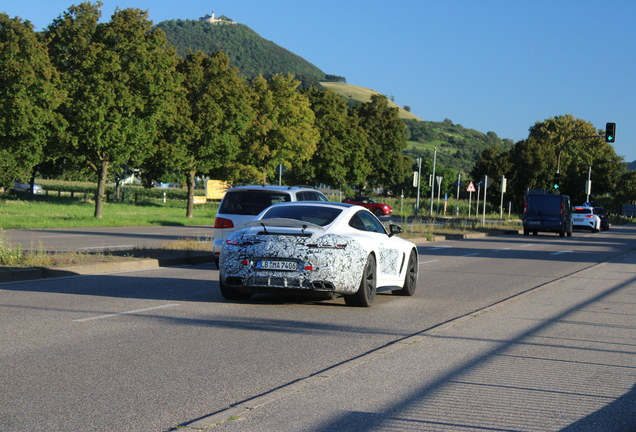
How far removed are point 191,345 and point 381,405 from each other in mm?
2644

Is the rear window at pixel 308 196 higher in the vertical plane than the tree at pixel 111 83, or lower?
lower

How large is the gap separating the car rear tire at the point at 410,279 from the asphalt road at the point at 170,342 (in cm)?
25

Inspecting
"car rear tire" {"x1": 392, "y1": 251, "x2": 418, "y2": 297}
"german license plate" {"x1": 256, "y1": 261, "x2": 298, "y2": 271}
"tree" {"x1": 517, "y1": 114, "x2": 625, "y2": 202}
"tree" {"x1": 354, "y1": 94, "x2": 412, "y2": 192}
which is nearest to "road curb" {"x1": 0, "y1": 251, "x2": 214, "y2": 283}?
"german license plate" {"x1": 256, "y1": 261, "x2": 298, "y2": 271}

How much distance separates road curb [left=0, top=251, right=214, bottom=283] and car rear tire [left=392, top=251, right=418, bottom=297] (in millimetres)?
5698

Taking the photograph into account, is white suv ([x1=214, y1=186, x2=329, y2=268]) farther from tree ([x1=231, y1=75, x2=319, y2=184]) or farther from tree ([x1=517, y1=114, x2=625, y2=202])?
tree ([x1=517, y1=114, x2=625, y2=202])

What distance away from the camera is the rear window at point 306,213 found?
10469 millimetres

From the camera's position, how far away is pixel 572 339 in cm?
845

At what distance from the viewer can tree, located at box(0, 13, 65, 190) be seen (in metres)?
31.9

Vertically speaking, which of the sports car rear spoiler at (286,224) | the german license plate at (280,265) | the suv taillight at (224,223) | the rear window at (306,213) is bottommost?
the german license plate at (280,265)

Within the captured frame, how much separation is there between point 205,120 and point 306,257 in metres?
31.3

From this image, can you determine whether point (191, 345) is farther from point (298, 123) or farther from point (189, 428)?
point (298, 123)

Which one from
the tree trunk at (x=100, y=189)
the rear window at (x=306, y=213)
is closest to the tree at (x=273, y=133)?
the tree trunk at (x=100, y=189)

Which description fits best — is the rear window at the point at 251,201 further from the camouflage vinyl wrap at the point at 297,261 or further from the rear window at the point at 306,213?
the camouflage vinyl wrap at the point at 297,261

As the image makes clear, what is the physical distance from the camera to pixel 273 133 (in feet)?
153
